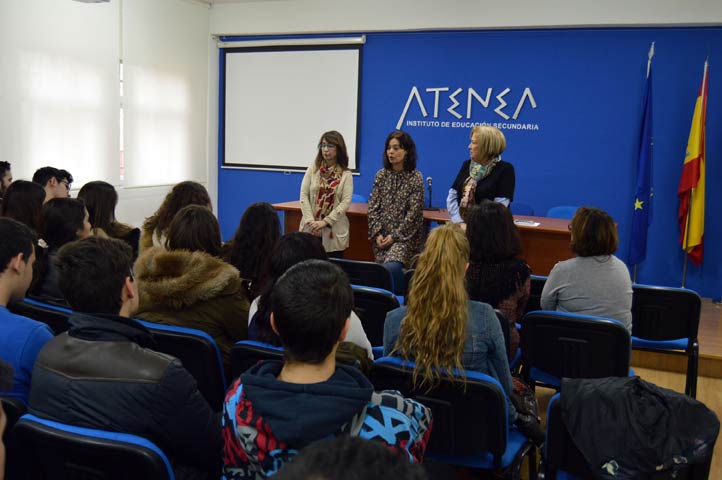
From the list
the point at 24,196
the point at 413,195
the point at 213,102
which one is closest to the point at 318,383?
the point at 24,196

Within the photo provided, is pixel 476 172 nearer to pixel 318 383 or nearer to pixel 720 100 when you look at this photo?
pixel 720 100

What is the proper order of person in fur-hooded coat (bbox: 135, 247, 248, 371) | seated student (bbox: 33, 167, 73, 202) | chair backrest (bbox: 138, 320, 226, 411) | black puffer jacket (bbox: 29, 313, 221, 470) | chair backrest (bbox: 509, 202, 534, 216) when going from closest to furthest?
black puffer jacket (bbox: 29, 313, 221, 470)
chair backrest (bbox: 138, 320, 226, 411)
person in fur-hooded coat (bbox: 135, 247, 248, 371)
seated student (bbox: 33, 167, 73, 202)
chair backrest (bbox: 509, 202, 534, 216)

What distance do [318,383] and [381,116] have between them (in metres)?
5.96

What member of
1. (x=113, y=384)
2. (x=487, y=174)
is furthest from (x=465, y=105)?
(x=113, y=384)

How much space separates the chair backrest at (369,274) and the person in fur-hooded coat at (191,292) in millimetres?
1230

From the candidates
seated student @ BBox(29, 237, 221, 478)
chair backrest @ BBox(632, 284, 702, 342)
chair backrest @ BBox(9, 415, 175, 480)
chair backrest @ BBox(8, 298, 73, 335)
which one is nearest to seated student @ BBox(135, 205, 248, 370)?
chair backrest @ BBox(8, 298, 73, 335)

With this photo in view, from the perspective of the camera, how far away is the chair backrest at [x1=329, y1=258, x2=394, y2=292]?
356 cm

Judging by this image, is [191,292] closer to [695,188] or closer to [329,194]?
[329,194]

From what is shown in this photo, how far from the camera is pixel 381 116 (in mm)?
6961

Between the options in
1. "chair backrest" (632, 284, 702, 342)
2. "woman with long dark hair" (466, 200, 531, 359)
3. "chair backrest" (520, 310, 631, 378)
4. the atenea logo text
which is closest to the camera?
"chair backrest" (520, 310, 631, 378)

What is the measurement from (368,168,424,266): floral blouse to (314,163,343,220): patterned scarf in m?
0.33

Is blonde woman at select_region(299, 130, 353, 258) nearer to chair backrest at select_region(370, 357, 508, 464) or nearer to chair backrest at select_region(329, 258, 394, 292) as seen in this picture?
chair backrest at select_region(329, 258, 394, 292)

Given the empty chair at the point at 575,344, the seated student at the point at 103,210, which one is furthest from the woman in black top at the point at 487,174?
the seated student at the point at 103,210

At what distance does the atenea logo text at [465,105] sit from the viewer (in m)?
6.33
